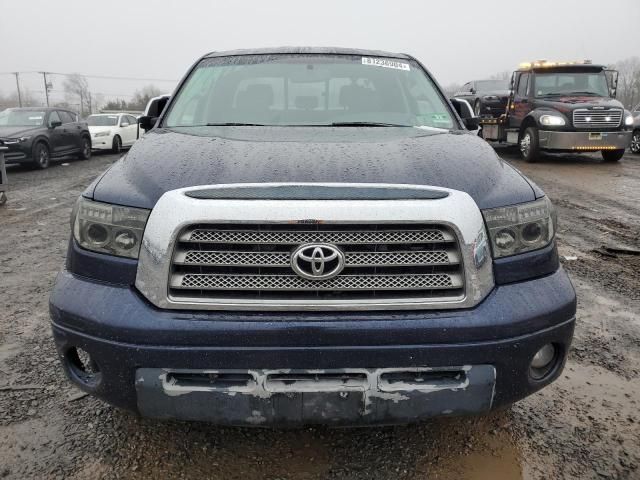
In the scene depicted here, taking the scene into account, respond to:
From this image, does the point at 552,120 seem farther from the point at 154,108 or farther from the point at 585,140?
the point at 154,108

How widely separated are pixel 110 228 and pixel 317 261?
79 cm

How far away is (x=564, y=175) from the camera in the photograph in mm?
10648

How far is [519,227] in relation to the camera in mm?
1970

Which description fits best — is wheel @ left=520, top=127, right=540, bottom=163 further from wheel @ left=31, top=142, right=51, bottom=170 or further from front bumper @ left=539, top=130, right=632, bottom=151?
wheel @ left=31, top=142, right=51, bottom=170

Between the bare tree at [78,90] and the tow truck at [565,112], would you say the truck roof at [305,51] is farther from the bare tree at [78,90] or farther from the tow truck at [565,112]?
the bare tree at [78,90]

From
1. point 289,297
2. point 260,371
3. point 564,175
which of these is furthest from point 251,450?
point 564,175

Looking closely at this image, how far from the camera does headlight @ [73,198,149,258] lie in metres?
1.88

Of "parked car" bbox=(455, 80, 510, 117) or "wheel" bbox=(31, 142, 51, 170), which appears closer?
"wheel" bbox=(31, 142, 51, 170)

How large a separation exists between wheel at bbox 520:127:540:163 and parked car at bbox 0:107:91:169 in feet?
39.5

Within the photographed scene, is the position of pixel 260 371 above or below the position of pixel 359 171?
below

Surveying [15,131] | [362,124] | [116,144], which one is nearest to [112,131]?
[116,144]

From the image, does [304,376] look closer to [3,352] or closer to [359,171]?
[359,171]

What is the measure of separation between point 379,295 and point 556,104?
12017 mm

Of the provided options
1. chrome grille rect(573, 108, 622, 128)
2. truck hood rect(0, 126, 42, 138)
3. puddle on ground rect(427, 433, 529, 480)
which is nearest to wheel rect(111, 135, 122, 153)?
truck hood rect(0, 126, 42, 138)
